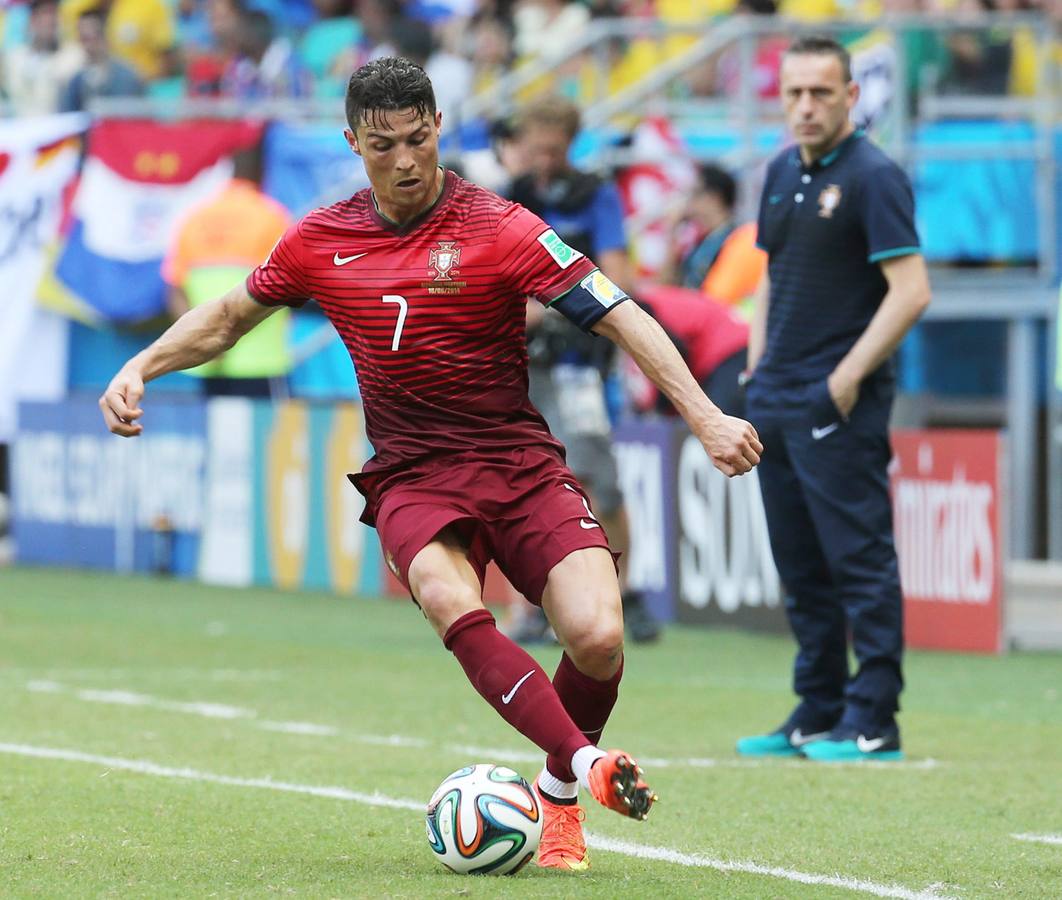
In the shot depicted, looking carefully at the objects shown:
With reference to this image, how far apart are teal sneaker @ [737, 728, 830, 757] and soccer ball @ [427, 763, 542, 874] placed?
258 cm

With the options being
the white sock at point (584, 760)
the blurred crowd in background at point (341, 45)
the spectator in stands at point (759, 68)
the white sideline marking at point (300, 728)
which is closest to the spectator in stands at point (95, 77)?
the blurred crowd in background at point (341, 45)

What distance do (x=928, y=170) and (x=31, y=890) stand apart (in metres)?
10.2

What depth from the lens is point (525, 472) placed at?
585 centimetres

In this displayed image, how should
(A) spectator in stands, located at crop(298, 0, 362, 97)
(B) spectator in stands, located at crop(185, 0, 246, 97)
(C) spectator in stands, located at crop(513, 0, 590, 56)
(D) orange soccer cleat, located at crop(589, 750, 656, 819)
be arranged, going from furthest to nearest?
1. (B) spectator in stands, located at crop(185, 0, 246, 97)
2. (A) spectator in stands, located at crop(298, 0, 362, 97)
3. (C) spectator in stands, located at crop(513, 0, 590, 56)
4. (D) orange soccer cleat, located at crop(589, 750, 656, 819)

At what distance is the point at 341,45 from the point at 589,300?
1501 centimetres

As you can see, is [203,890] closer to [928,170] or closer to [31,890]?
[31,890]

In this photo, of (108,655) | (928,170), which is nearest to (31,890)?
(108,655)

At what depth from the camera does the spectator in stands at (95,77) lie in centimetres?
1891

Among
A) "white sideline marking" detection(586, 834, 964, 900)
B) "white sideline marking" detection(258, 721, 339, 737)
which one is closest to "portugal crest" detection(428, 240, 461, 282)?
"white sideline marking" detection(586, 834, 964, 900)

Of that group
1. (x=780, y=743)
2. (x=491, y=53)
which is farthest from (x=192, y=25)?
(x=780, y=743)

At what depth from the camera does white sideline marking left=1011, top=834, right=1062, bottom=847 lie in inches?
240

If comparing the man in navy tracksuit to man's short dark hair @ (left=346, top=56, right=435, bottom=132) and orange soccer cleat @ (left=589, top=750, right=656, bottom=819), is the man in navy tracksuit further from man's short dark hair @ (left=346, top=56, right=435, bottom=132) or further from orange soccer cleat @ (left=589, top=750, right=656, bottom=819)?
orange soccer cleat @ (left=589, top=750, right=656, bottom=819)

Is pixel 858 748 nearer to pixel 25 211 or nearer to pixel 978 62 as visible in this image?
pixel 978 62

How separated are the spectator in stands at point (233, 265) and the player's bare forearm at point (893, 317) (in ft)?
30.7
